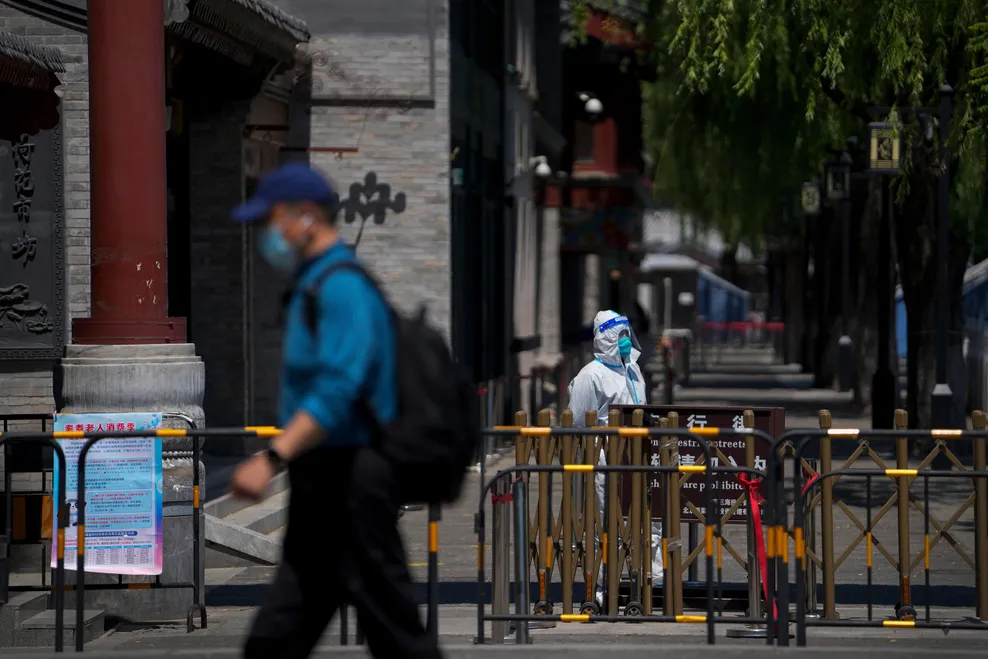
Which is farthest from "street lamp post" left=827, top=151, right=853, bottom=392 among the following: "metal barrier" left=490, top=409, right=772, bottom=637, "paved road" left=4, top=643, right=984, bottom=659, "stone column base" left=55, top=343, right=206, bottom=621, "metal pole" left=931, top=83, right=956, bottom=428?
"paved road" left=4, top=643, right=984, bottom=659

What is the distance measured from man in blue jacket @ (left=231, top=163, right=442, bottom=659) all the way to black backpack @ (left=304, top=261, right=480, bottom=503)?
0.04 meters

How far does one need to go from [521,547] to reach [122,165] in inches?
125

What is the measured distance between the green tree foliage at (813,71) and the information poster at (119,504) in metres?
8.46

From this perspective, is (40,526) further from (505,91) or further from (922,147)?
(505,91)

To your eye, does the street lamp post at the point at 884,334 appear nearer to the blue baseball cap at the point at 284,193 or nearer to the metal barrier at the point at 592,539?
the metal barrier at the point at 592,539

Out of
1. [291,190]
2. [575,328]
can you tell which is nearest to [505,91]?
[575,328]

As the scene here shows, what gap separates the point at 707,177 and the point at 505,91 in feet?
16.9

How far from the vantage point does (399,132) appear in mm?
21094

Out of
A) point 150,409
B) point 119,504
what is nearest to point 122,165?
point 150,409

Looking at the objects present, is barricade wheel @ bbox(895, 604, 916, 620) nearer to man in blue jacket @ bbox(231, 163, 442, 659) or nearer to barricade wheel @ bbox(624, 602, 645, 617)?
barricade wheel @ bbox(624, 602, 645, 617)

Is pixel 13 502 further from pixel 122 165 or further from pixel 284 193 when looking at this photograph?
pixel 284 193

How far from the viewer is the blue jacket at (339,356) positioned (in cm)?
593

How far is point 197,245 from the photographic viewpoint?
19.1 meters

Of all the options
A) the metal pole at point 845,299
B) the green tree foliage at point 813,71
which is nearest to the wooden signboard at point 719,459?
the green tree foliage at point 813,71
